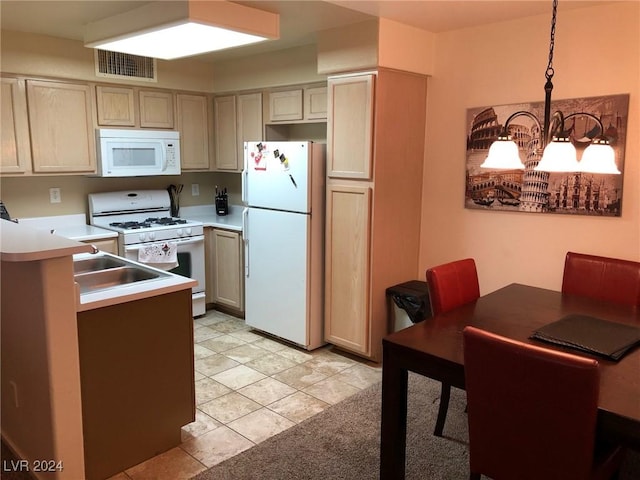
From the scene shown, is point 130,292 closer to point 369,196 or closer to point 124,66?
point 369,196

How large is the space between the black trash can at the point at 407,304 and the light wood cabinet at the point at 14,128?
288cm

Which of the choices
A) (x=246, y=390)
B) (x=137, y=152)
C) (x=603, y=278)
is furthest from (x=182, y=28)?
(x=603, y=278)

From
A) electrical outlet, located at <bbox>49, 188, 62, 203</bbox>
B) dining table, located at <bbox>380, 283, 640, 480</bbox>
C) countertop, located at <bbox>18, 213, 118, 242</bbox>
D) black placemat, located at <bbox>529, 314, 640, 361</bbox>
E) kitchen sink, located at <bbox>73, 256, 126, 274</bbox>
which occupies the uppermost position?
electrical outlet, located at <bbox>49, 188, 62, 203</bbox>

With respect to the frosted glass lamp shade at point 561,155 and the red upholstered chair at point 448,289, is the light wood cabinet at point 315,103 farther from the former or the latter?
the frosted glass lamp shade at point 561,155

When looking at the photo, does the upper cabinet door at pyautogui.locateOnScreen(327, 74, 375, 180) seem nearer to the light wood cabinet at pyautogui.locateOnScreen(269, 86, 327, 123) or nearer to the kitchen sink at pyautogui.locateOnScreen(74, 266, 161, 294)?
the light wood cabinet at pyautogui.locateOnScreen(269, 86, 327, 123)

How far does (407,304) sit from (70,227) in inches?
113

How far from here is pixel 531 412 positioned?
5.29ft

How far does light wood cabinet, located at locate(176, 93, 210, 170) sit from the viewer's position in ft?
15.8

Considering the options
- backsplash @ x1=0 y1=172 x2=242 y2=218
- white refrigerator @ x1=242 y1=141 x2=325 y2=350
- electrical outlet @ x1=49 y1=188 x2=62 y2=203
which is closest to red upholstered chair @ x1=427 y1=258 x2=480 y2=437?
white refrigerator @ x1=242 y1=141 x2=325 y2=350

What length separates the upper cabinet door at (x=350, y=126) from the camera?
11.1 ft

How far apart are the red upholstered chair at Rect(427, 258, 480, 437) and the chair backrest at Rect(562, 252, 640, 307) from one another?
57cm

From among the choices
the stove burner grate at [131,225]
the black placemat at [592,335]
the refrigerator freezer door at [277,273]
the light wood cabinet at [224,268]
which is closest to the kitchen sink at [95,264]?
the stove burner grate at [131,225]

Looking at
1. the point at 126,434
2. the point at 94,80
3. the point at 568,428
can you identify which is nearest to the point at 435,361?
the point at 568,428

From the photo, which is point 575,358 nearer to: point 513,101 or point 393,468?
point 393,468
